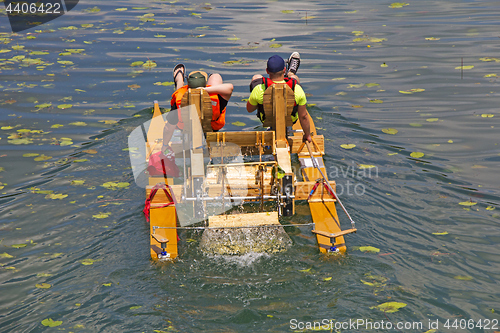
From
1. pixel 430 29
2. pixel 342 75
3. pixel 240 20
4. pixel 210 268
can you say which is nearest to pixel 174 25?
pixel 240 20

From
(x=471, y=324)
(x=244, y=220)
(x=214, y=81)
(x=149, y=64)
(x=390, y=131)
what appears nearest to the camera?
(x=471, y=324)

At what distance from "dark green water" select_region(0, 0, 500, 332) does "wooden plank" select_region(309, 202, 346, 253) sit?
16 cm

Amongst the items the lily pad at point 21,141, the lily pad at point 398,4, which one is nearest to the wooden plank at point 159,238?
the lily pad at point 21,141

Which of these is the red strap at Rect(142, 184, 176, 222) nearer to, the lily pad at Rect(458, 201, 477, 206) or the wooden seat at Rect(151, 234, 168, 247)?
the wooden seat at Rect(151, 234, 168, 247)

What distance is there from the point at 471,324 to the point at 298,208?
2.83m

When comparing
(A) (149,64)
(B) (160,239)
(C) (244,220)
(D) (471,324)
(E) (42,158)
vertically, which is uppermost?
(A) (149,64)

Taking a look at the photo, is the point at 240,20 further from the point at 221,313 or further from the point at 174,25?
the point at 221,313

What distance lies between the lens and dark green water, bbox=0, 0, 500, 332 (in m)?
4.60

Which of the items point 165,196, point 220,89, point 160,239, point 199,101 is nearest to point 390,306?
point 160,239

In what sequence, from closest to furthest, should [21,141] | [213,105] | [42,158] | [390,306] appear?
[390,306] → [213,105] → [42,158] → [21,141]

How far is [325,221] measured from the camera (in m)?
5.95

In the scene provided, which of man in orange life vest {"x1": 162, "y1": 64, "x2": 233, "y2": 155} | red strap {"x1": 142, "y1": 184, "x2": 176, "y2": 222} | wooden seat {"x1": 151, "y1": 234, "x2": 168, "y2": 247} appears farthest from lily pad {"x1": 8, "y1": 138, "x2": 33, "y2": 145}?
wooden seat {"x1": 151, "y1": 234, "x2": 168, "y2": 247}

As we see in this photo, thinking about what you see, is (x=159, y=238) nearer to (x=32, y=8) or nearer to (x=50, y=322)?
(x=50, y=322)

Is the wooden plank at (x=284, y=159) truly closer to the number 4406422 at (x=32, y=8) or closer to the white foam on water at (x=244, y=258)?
the white foam on water at (x=244, y=258)
